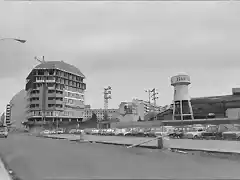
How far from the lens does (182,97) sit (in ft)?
353

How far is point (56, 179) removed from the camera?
11438mm

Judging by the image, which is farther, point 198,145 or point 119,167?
point 198,145

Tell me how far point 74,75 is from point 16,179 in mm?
136955

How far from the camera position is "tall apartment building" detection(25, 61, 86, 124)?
129 meters

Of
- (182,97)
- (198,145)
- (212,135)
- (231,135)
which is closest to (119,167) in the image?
(198,145)

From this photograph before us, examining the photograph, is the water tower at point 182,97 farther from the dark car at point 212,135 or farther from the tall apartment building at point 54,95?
the dark car at point 212,135

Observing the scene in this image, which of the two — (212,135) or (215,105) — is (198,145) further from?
(215,105)

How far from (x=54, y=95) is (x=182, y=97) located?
54.4 meters

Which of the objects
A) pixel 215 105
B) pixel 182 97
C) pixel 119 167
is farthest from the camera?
pixel 215 105

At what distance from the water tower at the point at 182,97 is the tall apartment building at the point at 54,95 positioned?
159ft

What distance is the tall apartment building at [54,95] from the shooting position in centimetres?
12938

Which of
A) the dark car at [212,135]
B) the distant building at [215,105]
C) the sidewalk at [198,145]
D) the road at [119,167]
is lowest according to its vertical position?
the road at [119,167]

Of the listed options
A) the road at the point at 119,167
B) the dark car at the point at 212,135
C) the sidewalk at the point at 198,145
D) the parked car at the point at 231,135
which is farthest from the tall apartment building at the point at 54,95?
the road at the point at 119,167

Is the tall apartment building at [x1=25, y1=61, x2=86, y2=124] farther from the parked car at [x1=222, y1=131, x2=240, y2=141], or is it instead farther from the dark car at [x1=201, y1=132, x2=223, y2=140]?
the parked car at [x1=222, y1=131, x2=240, y2=141]
